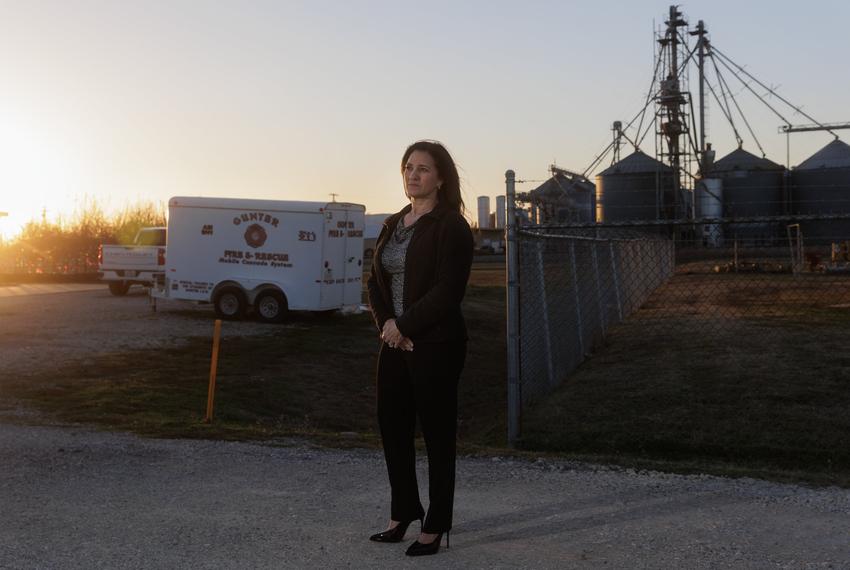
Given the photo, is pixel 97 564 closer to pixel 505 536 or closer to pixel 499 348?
pixel 505 536

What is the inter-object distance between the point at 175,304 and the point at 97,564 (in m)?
21.4

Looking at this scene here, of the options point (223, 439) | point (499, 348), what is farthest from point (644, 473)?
point (499, 348)

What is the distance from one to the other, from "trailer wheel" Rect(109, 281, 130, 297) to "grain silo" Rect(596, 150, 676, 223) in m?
31.9

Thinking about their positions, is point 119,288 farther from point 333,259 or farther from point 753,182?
point 753,182

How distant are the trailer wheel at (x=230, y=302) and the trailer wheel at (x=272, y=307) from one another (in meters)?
0.41

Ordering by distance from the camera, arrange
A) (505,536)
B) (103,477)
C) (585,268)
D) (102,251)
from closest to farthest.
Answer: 1. (505,536)
2. (103,477)
3. (585,268)
4. (102,251)

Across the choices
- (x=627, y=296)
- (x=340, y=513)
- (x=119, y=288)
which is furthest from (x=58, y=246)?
(x=340, y=513)

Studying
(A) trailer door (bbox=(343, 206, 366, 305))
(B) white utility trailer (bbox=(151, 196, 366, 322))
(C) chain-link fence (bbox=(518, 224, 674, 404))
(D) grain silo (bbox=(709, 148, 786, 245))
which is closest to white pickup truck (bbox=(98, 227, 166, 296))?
(B) white utility trailer (bbox=(151, 196, 366, 322))

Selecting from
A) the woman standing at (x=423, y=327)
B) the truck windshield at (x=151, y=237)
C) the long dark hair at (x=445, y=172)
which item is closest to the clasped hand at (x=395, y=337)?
the woman standing at (x=423, y=327)

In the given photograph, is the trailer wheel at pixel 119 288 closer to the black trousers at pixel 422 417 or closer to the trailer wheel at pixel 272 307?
the trailer wheel at pixel 272 307

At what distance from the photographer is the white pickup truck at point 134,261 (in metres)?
28.1

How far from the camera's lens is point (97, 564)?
481 cm

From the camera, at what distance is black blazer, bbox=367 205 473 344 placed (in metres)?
4.80

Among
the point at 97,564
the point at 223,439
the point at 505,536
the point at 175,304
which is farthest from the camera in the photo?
the point at 175,304
